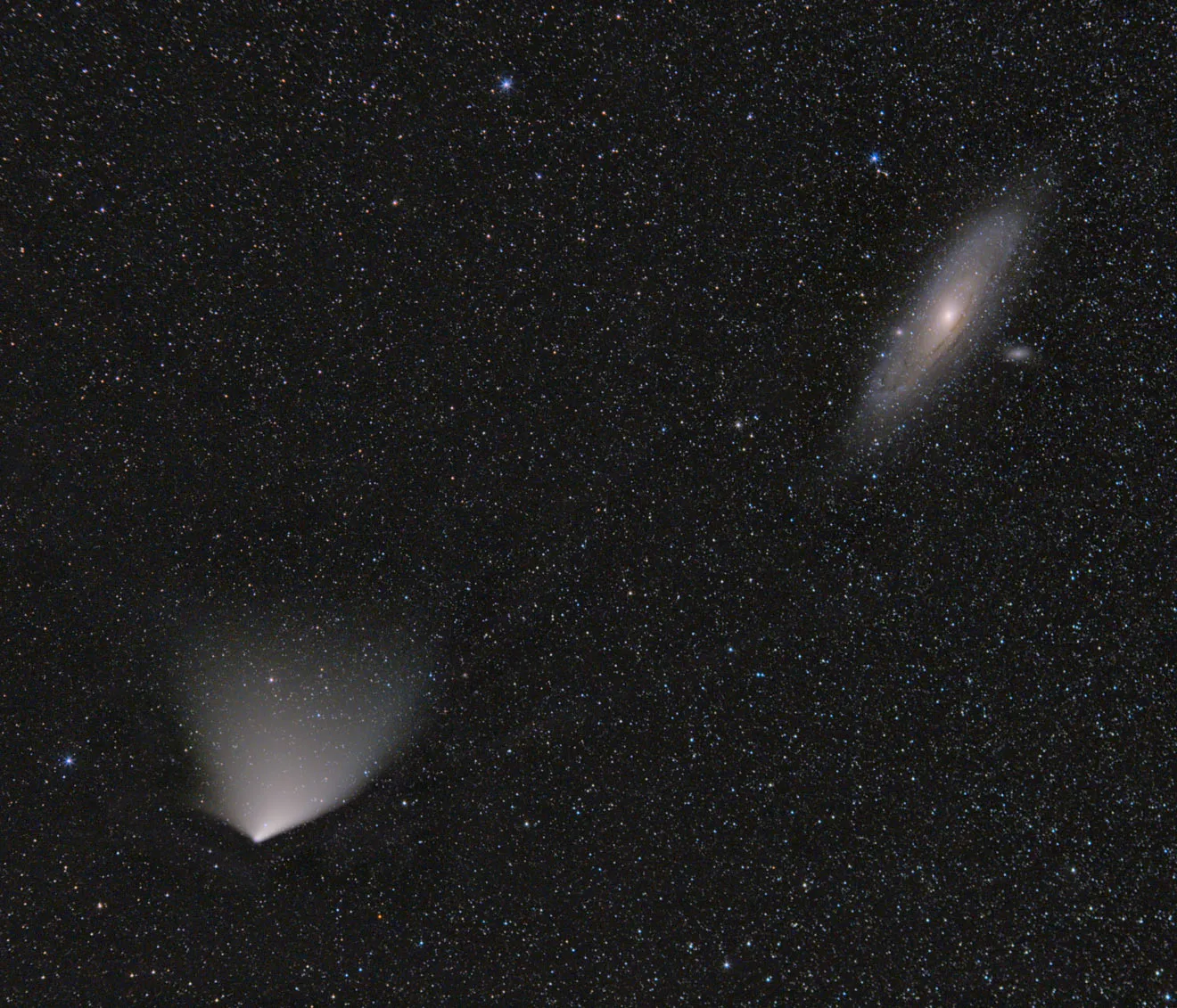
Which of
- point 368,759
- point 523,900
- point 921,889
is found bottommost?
point 921,889

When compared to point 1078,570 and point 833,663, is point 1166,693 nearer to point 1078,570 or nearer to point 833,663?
point 1078,570

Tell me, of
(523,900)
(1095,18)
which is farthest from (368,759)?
(1095,18)

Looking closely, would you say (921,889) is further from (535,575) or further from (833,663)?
(535,575)

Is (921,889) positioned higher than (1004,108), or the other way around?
(1004,108)
